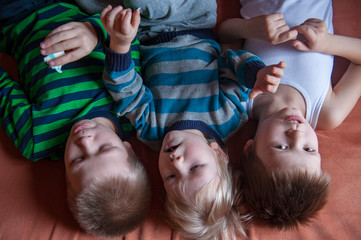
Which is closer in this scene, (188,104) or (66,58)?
(66,58)

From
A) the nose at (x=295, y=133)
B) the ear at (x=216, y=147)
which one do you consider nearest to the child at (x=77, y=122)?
the ear at (x=216, y=147)

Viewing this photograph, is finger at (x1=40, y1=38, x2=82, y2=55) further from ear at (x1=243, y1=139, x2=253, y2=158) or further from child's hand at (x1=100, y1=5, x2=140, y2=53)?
ear at (x1=243, y1=139, x2=253, y2=158)

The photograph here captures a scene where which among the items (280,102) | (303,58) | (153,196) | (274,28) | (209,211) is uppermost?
(274,28)

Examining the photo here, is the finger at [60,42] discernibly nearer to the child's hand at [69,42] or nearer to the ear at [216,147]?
the child's hand at [69,42]

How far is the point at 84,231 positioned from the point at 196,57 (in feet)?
2.26

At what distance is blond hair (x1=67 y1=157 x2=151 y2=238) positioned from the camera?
2.73 ft

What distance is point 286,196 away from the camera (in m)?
0.80

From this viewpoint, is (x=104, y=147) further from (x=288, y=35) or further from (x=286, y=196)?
(x=288, y=35)

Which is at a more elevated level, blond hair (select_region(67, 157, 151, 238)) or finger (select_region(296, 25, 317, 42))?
finger (select_region(296, 25, 317, 42))

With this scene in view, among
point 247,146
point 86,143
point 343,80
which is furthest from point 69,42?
point 343,80

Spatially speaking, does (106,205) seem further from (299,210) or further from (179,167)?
(299,210)

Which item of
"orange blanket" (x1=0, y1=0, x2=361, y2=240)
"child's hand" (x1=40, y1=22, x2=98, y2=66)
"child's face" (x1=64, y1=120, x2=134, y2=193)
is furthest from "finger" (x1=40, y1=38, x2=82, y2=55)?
"orange blanket" (x1=0, y1=0, x2=361, y2=240)

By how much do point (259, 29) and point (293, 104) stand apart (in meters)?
0.29

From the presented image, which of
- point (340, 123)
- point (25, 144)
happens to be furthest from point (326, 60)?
point (25, 144)
